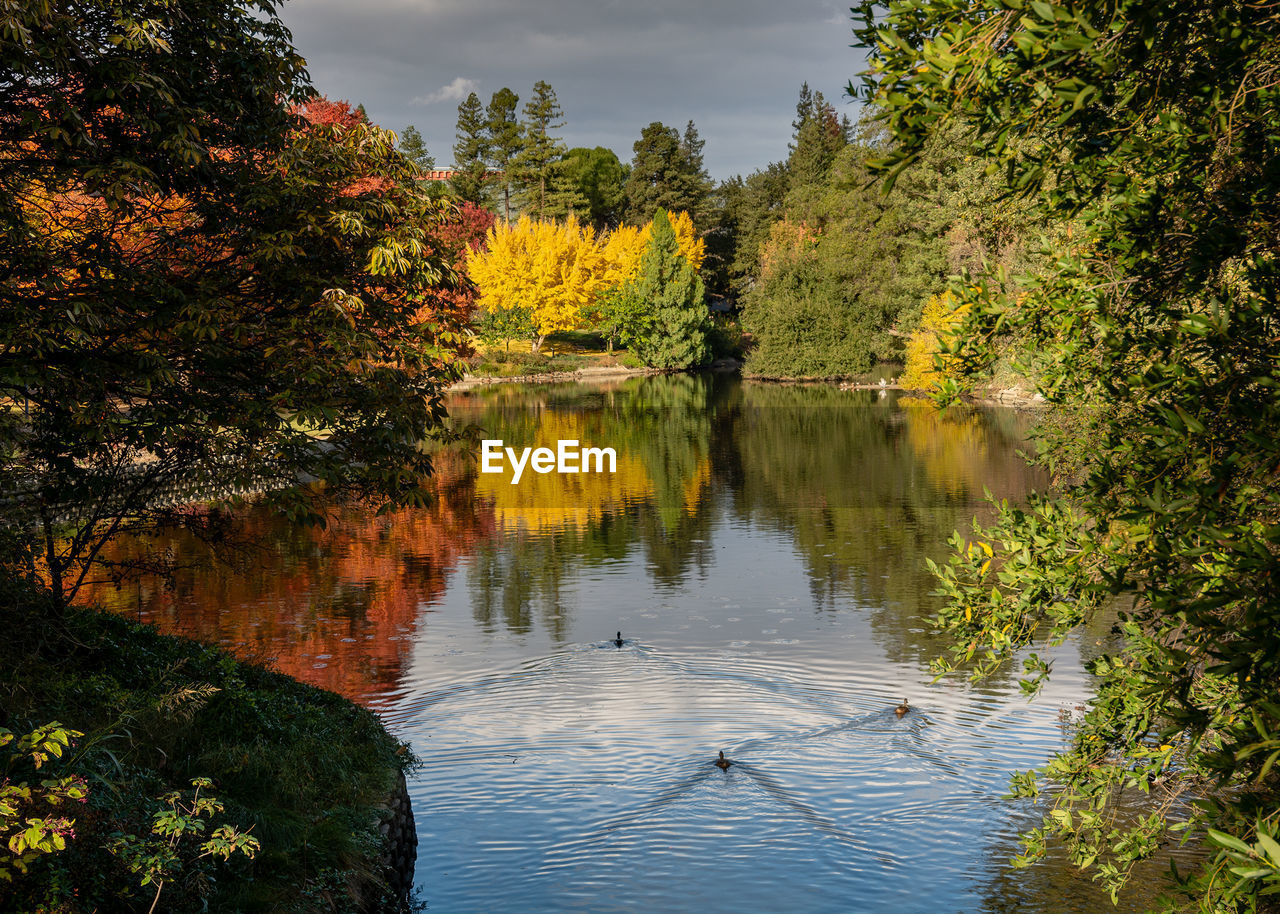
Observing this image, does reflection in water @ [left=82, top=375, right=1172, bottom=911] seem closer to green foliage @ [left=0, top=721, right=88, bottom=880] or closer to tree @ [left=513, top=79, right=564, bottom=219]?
green foliage @ [left=0, top=721, right=88, bottom=880]

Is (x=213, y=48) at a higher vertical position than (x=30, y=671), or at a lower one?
higher

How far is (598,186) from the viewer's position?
379 feet

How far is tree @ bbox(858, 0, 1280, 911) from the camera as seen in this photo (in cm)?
450

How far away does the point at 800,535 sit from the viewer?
29.1 metres

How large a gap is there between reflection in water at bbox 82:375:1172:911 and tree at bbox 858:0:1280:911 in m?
5.13

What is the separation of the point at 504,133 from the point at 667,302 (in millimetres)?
33959

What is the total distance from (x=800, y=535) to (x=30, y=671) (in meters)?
22.5

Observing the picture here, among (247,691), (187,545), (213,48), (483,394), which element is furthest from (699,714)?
(483,394)

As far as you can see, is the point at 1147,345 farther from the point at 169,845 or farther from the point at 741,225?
the point at 741,225

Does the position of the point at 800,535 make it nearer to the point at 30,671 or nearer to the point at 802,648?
the point at 802,648

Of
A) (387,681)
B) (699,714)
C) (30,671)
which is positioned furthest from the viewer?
(387,681)

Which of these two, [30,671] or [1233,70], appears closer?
[1233,70]

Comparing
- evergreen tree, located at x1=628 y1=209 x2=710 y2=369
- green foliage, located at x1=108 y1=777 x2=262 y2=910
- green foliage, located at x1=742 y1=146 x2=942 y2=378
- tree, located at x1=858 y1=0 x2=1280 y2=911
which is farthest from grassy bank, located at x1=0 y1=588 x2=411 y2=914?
evergreen tree, located at x1=628 y1=209 x2=710 y2=369

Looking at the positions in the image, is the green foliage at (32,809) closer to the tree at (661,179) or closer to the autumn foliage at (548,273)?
the autumn foliage at (548,273)
